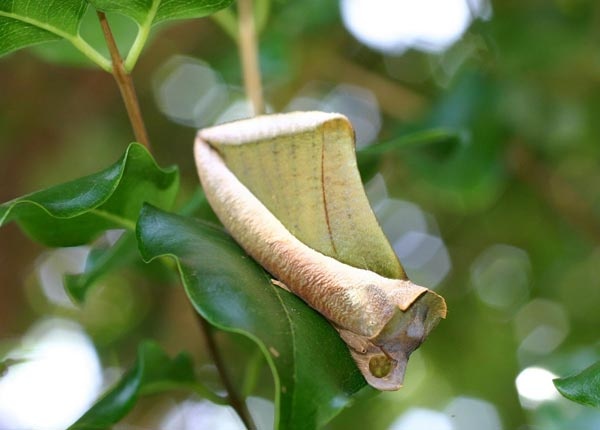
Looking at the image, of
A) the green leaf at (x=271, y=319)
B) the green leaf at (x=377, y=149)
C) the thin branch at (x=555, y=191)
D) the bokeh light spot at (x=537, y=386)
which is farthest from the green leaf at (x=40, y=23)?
the thin branch at (x=555, y=191)

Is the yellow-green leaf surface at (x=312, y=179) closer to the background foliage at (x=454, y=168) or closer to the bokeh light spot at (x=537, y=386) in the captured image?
the bokeh light spot at (x=537, y=386)

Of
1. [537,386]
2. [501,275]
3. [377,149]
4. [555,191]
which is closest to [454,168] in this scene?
[555,191]

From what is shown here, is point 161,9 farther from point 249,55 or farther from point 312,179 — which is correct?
point 249,55

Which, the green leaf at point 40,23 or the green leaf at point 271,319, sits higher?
the green leaf at point 40,23

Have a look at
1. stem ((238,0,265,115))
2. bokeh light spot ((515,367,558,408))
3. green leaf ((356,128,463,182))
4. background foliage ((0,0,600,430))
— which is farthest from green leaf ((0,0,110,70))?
background foliage ((0,0,600,430))

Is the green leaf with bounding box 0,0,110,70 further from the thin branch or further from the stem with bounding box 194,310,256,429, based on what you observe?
the thin branch
